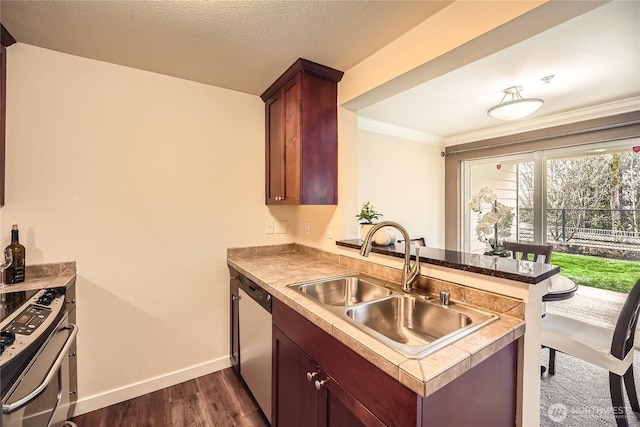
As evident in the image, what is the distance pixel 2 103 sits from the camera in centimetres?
159

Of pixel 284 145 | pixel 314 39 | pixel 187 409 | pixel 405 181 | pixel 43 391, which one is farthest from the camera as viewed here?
pixel 405 181

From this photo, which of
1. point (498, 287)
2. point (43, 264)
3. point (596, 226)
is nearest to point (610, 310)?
point (596, 226)

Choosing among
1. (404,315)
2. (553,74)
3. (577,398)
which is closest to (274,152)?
(404,315)

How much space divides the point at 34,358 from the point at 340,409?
1.13 metres

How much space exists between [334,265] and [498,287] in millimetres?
1139

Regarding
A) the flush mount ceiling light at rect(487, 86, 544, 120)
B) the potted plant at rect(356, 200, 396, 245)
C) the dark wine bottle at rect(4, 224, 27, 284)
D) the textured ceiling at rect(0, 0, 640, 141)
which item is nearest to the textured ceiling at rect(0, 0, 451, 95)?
the textured ceiling at rect(0, 0, 640, 141)

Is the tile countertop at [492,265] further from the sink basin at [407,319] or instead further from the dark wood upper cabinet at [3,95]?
the dark wood upper cabinet at [3,95]

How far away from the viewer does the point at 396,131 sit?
3.68 metres

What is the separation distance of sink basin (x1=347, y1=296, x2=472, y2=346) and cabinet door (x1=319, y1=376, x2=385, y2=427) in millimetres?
294

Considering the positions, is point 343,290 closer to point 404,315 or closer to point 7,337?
point 404,315

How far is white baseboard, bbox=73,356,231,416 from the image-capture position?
1.85 metres

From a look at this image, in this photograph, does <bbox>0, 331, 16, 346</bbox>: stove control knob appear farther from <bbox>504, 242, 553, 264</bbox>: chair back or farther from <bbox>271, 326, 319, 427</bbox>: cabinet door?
<bbox>504, 242, 553, 264</bbox>: chair back

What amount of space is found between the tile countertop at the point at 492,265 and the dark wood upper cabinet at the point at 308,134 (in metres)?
0.67

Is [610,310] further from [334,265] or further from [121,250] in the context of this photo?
[121,250]
